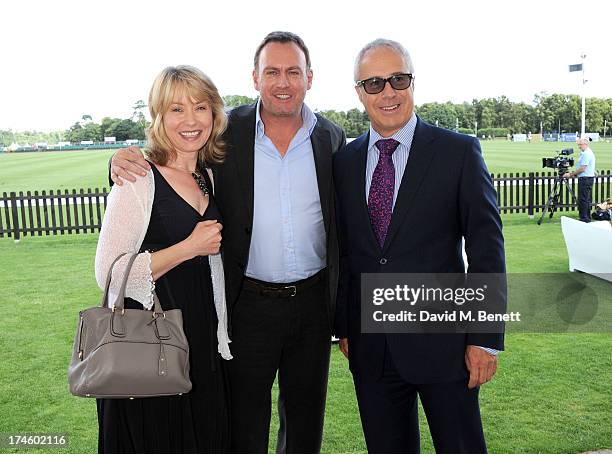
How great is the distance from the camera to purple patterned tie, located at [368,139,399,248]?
2867mm

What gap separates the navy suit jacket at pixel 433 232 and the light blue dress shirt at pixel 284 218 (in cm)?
48

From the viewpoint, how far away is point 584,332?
690 centimetres

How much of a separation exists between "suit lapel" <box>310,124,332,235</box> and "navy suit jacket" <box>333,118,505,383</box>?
0.36 metres

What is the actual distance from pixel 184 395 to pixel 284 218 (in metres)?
1.13

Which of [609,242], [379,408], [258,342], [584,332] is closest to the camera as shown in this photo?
[379,408]

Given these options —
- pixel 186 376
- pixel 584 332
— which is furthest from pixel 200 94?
pixel 584 332

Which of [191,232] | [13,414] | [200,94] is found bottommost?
[13,414]

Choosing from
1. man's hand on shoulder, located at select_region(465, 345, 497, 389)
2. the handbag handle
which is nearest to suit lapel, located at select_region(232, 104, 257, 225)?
the handbag handle

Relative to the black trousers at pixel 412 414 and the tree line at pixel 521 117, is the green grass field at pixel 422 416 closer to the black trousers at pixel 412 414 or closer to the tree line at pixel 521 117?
the black trousers at pixel 412 414

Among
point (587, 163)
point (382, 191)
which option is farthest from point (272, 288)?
point (587, 163)

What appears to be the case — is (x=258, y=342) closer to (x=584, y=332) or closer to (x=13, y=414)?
(x=13, y=414)

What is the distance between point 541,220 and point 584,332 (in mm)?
9491

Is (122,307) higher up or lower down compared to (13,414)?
higher up

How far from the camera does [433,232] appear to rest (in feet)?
9.10
